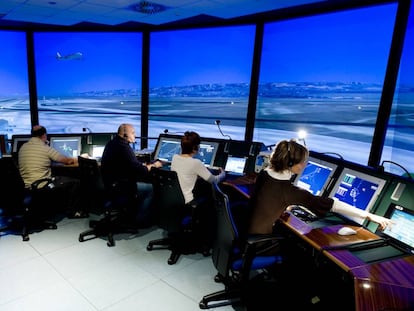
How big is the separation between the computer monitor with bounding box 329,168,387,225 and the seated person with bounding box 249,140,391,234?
183 millimetres

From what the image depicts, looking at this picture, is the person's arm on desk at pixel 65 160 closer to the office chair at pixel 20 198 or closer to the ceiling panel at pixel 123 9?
the office chair at pixel 20 198

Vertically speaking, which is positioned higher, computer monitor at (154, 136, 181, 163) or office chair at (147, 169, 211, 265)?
computer monitor at (154, 136, 181, 163)

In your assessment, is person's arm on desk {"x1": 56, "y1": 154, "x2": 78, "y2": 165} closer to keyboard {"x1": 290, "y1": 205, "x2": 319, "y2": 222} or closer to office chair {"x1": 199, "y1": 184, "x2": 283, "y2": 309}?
office chair {"x1": 199, "y1": 184, "x2": 283, "y2": 309}

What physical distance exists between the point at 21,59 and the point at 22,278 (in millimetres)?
3392

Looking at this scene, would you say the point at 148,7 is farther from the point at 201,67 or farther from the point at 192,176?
the point at 201,67

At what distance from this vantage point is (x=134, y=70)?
4.49 m

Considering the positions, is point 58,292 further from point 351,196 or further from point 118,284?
point 351,196

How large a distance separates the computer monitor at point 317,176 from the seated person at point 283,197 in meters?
0.50

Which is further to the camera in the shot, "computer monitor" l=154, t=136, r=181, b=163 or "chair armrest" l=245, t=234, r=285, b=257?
"computer monitor" l=154, t=136, r=181, b=163

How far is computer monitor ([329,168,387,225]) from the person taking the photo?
1.88 meters

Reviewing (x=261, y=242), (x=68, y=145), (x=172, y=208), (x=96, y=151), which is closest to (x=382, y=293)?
(x=261, y=242)

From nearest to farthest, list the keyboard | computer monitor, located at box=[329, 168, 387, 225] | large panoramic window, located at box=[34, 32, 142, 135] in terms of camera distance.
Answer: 1. computer monitor, located at box=[329, 168, 387, 225]
2. the keyboard
3. large panoramic window, located at box=[34, 32, 142, 135]

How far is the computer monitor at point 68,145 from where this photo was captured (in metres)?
3.66

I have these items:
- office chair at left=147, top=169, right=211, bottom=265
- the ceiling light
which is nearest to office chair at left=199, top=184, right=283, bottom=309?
office chair at left=147, top=169, right=211, bottom=265
